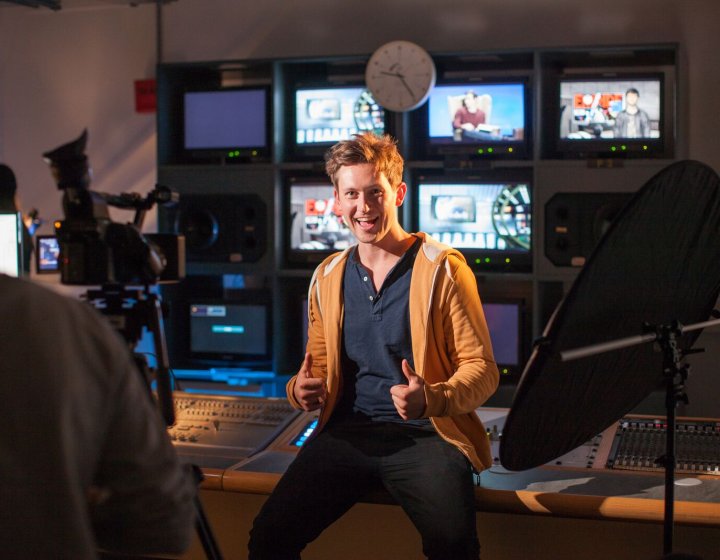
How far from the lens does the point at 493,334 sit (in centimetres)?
375

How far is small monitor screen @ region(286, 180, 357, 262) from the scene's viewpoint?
13.0ft

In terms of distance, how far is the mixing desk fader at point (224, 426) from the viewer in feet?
6.39

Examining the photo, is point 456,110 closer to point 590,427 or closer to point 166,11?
point 166,11

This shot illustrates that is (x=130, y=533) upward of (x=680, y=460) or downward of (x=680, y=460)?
upward

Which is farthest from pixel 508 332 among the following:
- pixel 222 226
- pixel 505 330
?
pixel 222 226

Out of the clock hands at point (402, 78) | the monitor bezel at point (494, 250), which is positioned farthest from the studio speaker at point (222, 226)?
the clock hands at point (402, 78)

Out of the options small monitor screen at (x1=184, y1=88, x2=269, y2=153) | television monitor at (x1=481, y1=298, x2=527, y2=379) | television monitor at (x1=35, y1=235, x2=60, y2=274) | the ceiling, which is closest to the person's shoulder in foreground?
television monitor at (x1=481, y1=298, x2=527, y2=379)

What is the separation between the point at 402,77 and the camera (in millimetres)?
3818

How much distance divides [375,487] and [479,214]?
216 centimetres

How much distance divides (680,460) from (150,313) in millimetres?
1126

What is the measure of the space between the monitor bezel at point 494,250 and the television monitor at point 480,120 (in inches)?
3.2

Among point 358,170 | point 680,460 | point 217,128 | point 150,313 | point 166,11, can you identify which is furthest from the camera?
point 166,11

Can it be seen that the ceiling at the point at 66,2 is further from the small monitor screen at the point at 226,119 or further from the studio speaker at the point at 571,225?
the studio speaker at the point at 571,225

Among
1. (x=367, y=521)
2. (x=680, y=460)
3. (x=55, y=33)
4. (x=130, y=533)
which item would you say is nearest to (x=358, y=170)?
(x=367, y=521)
